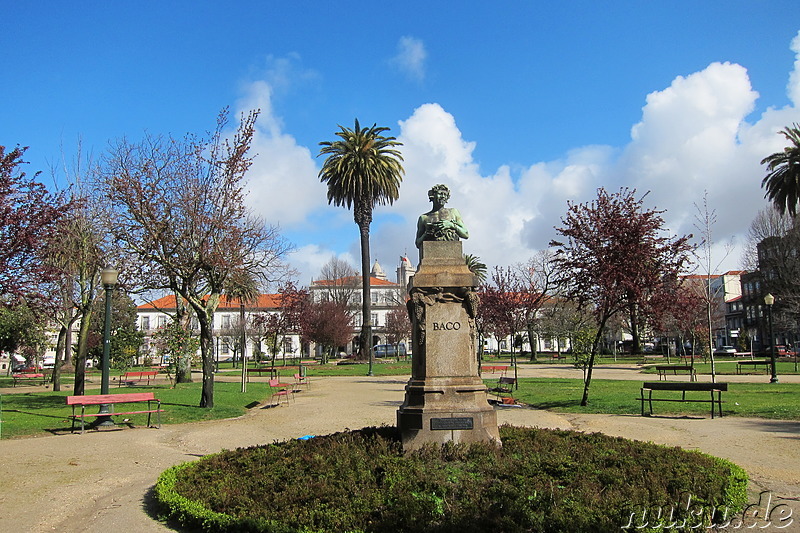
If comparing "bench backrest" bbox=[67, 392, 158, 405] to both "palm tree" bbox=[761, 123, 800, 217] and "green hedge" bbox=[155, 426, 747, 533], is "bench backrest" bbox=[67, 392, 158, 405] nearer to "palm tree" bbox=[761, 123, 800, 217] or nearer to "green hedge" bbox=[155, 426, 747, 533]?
"green hedge" bbox=[155, 426, 747, 533]

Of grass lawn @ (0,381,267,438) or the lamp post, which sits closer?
grass lawn @ (0,381,267,438)

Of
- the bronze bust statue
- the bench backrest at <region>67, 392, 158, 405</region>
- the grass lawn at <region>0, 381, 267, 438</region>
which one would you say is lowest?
the grass lawn at <region>0, 381, 267, 438</region>

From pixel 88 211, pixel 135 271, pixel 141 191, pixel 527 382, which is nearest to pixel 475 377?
pixel 141 191

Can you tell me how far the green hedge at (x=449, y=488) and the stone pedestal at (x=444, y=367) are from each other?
0.39 meters

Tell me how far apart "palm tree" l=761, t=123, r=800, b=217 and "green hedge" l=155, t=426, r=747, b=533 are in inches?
1540

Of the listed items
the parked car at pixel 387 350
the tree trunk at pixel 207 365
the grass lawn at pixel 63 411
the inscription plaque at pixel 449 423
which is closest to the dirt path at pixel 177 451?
the grass lawn at pixel 63 411

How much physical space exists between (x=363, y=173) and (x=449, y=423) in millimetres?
37535

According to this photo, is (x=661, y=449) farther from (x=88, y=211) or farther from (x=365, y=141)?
(x=365, y=141)

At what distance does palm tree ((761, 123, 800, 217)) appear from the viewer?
3969 centimetres

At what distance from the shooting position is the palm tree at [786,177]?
39688 millimetres

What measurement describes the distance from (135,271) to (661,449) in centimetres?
1851

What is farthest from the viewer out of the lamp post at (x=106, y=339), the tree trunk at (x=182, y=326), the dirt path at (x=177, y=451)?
the tree trunk at (x=182, y=326)

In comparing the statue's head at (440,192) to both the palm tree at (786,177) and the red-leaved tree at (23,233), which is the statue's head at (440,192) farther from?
the palm tree at (786,177)

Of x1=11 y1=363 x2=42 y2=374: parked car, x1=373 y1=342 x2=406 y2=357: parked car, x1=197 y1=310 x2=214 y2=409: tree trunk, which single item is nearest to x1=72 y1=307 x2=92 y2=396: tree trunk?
x1=197 y1=310 x2=214 y2=409: tree trunk
